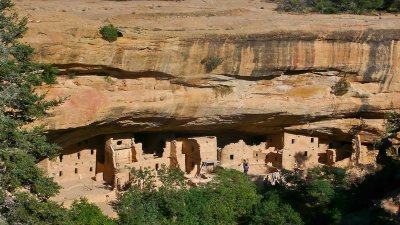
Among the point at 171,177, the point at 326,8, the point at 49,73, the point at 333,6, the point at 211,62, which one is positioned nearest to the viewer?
the point at 49,73

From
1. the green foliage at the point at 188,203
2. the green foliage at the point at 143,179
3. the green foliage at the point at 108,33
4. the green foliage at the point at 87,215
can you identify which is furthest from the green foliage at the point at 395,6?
the green foliage at the point at 87,215

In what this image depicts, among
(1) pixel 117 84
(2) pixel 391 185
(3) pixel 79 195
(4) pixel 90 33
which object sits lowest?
(3) pixel 79 195

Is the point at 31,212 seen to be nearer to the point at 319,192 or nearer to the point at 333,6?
the point at 319,192

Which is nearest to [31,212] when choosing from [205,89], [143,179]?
[143,179]

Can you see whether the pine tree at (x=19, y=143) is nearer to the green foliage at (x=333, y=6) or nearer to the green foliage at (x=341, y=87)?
the green foliage at (x=341, y=87)

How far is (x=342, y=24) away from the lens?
18672 millimetres

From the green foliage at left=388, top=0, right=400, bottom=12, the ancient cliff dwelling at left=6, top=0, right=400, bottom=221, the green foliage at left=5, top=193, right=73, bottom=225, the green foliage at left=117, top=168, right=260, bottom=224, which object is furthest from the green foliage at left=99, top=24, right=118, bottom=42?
the green foliage at left=388, top=0, right=400, bottom=12

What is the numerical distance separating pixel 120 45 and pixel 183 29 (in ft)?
5.96

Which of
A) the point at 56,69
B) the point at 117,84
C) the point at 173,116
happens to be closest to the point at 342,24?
the point at 173,116

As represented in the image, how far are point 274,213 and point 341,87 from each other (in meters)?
4.61

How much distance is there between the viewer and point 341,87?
63.9 feet

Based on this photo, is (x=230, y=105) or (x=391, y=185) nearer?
(x=391, y=185)

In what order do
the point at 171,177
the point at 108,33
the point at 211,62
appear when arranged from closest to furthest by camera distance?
the point at 108,33, the point at 211,62, the point at 171,177

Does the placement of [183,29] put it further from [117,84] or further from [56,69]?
[56,69]
